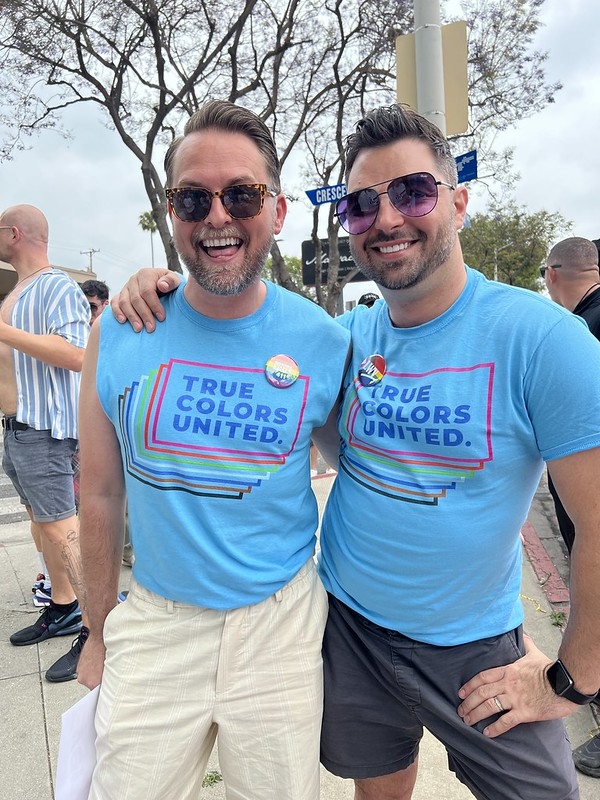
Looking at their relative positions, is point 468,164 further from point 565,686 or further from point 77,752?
point 77,752

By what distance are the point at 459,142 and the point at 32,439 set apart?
1202 cm

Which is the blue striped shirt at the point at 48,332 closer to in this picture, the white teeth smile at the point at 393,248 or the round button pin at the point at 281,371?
the round button pin at the point at 281,371

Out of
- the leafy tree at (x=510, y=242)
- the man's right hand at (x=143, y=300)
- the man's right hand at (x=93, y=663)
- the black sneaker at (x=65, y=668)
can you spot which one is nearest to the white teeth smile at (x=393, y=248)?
the man's right hand at (x=143, y=300)

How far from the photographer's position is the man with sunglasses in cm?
142

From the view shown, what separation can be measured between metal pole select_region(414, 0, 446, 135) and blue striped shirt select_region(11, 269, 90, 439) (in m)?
2.87

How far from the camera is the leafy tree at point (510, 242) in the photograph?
3048cm

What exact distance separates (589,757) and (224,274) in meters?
2.47

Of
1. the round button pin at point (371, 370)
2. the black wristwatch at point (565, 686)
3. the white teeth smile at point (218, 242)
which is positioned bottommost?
the black wristwatch at point (565, 686)

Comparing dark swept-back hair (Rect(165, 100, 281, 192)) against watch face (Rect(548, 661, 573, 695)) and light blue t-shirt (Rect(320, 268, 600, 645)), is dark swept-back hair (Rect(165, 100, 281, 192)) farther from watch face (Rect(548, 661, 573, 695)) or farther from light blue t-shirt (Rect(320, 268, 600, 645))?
watch face (Rect(548, 661, 573, 695))

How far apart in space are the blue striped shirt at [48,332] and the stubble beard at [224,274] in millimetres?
1817

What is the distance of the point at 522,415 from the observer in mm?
1438

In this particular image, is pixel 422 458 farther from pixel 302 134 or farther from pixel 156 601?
pixel 302 134

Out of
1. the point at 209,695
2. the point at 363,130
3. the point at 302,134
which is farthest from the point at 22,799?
the point at 302,134

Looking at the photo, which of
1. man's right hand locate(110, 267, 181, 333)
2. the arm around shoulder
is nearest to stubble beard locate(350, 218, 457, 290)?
man's right hand locate(110, 267, 181, 333)
